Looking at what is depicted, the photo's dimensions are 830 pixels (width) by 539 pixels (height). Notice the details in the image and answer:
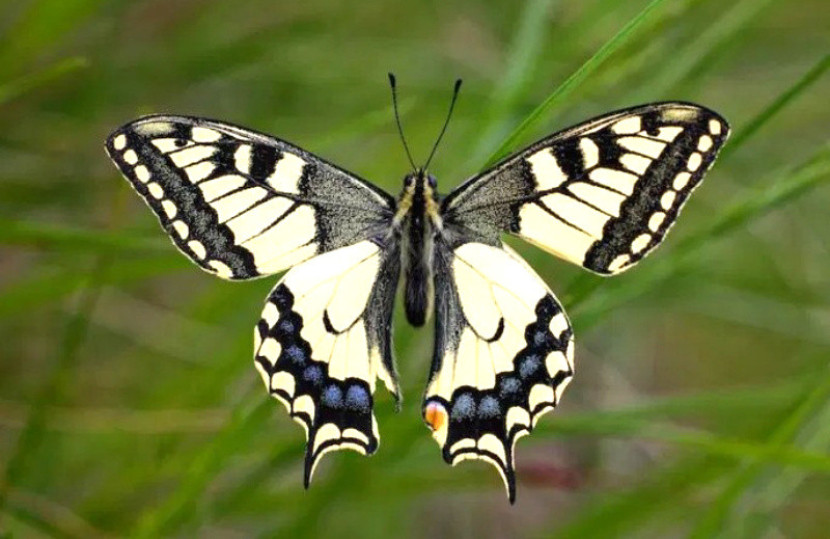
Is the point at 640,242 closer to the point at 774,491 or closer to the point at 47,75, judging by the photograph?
the point at 774,491

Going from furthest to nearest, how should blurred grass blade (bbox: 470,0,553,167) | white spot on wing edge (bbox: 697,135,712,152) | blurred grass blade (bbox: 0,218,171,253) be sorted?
blurred grass blade (bbox: 470,0,553,167) < blurred grass blade (bbox: 0,218,171,253) < white spot on wing edge (bbox: 697,135,712,152)

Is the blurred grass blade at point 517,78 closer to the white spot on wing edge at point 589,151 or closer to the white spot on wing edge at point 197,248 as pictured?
the white spot on wing edge at point 589,151

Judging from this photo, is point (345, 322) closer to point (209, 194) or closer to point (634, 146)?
point (209, 194)

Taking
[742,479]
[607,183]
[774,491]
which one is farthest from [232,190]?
[774,491]

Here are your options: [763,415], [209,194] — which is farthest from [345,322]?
[763,415]

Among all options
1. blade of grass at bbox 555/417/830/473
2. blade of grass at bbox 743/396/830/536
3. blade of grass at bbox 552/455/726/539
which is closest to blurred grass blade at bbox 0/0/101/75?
blade of grass at bbox 555/417/830/473

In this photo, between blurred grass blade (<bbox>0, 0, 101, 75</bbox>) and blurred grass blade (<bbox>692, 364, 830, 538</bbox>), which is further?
blurred grass blade (<bbox>0, 0, 101, 75</bbox>)

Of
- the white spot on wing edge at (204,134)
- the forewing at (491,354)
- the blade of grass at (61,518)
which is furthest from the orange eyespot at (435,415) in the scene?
the blade of grass at (61,518)

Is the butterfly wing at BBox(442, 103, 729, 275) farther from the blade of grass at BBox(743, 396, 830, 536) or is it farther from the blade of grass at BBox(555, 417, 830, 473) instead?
the blade of grass at BBox(743, 396, 830, 536)
